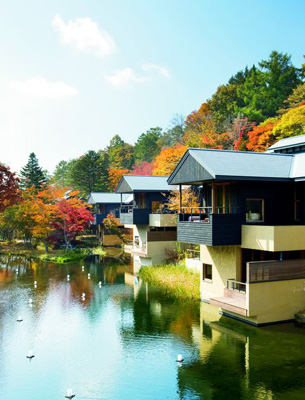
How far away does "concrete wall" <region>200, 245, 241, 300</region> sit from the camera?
61.5 ft

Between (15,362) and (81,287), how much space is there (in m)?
12.7

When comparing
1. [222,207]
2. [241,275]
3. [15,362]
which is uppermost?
[222,207]

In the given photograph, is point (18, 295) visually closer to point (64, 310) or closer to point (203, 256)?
point (64, 310)

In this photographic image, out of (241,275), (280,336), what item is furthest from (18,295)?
(280,336)

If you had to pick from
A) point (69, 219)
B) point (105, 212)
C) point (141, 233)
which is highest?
point (105, 212)

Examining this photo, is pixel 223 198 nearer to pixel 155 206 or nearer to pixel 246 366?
pixel 246 366

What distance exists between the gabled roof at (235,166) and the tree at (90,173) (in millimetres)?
48261

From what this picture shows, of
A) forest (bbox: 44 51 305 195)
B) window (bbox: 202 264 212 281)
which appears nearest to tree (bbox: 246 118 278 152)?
forest (bbox: 44 51 305 195)

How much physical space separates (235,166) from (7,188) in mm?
29560

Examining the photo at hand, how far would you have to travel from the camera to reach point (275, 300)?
647 inches

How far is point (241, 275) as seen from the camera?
1880 cm

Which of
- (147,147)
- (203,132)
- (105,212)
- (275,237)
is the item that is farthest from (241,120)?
(147,147)

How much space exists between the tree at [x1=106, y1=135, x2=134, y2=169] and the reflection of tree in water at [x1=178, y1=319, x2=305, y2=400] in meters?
71.1

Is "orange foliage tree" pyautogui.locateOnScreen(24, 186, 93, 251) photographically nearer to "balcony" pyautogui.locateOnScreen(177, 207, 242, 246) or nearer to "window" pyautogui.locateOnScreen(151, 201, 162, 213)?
"window" pyautogui.locateOnScreen(151, 201, 162, 213)
